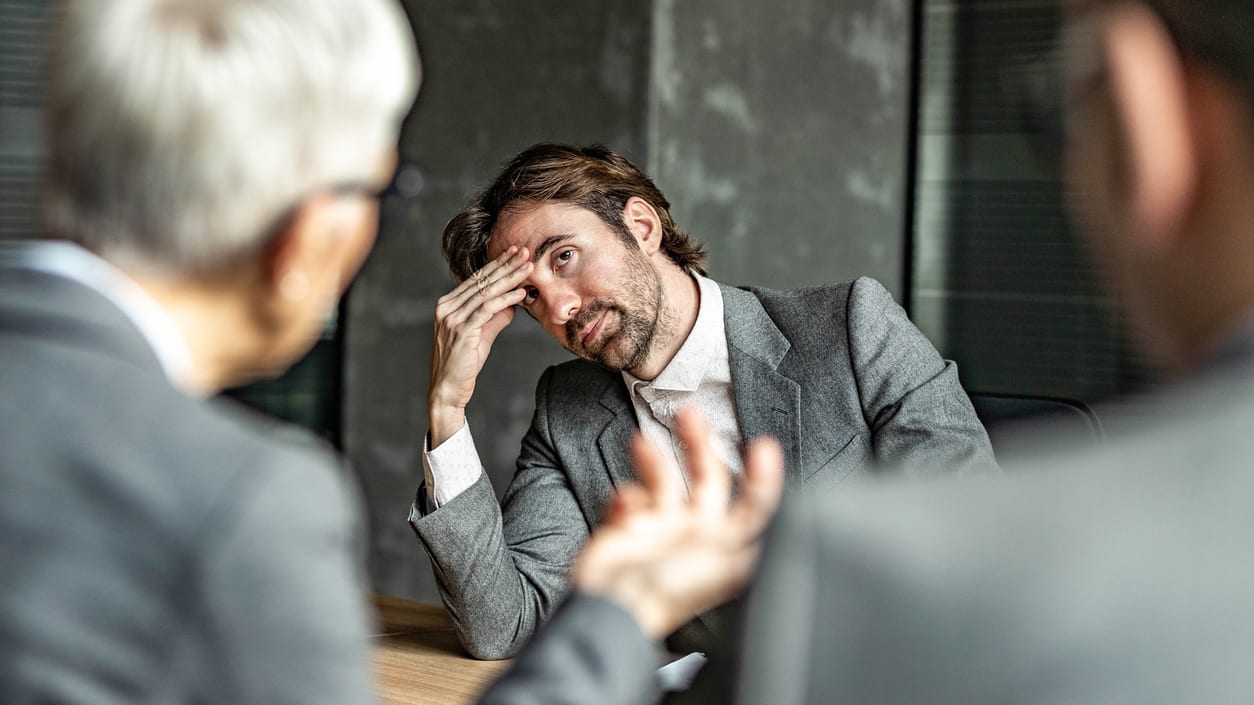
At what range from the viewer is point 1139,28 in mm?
641

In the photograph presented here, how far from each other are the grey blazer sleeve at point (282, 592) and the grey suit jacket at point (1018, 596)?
284 mm

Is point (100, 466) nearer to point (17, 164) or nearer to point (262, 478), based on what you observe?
point (262, 478)

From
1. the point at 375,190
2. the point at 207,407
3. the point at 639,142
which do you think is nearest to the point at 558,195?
the point at 639,142

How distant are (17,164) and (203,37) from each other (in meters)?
3.89

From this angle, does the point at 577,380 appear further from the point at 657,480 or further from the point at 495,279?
the point at 657,480

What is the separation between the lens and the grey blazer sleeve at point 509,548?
1974 mm

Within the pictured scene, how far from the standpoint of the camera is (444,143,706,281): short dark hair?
8.43 ft

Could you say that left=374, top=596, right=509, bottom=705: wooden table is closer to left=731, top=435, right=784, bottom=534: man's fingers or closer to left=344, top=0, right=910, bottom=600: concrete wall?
left=731, top=435, right=784, bottom=534: man's fingers

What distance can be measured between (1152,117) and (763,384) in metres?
1.75

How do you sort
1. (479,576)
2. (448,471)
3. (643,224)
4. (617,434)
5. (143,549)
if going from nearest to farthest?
(143,549) → (479,576) → (448,471) → (617,434) → (643,224)

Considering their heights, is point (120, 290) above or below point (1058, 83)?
below

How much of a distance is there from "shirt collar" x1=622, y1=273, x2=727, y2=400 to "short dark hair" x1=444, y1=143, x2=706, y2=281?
0.20 metres

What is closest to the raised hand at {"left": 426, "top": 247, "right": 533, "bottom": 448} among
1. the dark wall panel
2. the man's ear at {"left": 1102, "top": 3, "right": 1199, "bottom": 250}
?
the dark wall panel

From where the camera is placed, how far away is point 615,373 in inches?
101
